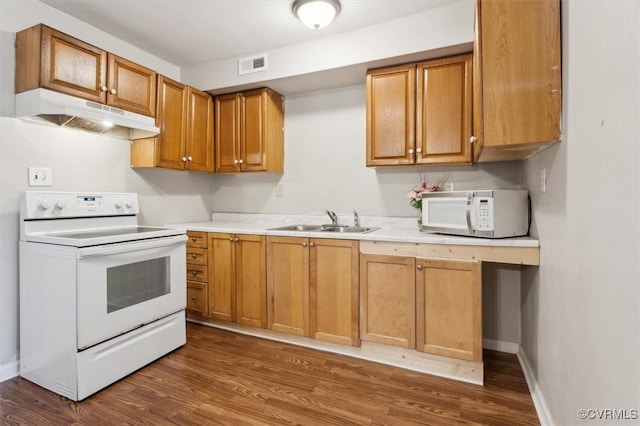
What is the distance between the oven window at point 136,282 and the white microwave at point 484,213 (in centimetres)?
203

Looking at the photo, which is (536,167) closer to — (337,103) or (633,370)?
(633,370)

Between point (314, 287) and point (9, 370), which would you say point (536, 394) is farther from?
point (9, 370)

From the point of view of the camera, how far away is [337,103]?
2967 millimetres

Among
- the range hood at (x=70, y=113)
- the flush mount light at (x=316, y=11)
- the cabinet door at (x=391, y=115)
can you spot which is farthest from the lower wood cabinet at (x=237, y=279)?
the flush mount light at (x=316, y=11)

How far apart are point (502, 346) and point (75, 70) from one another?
12.0 feet

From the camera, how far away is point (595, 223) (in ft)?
3.36

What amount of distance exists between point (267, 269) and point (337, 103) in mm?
1671

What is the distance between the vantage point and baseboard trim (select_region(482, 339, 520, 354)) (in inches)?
93.4

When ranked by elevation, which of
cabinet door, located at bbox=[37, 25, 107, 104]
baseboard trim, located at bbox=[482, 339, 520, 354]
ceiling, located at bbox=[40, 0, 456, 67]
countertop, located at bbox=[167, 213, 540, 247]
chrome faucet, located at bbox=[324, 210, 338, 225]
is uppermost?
ceiling, located at bbox=[40, 0, 456, 67]

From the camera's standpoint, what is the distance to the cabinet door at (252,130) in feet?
9.82

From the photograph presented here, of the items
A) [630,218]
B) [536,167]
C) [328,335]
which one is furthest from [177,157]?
[630,218]

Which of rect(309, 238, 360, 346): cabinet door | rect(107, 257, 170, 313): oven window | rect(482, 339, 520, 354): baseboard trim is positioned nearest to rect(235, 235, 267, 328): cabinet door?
rect(309, 238, 360, 346): cabinet door

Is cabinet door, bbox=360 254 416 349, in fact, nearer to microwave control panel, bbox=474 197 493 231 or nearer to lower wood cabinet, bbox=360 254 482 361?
lower wood cabinet, bbox=360 254 482 361
